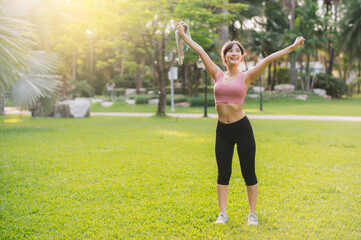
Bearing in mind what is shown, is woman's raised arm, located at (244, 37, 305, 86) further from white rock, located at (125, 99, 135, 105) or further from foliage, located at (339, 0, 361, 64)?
foliage, located at (339, 0, 361, 64)

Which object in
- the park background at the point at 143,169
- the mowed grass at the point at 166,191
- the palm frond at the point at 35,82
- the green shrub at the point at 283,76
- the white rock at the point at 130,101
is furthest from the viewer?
the green shrub at the point at 283,76

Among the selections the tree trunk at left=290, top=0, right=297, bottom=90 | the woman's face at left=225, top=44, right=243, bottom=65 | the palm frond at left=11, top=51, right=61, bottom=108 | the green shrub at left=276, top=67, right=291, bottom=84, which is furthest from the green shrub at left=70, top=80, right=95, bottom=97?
the woman's face at left=225, top=44, right=243, bottom=65

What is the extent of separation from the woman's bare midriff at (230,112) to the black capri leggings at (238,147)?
4cm

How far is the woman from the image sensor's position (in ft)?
11.9

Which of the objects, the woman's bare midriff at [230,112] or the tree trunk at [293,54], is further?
the tree trunk at [293,54]

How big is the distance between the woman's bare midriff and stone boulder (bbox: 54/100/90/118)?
15.4 m

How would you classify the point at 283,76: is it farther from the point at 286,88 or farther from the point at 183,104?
the point at 183,104

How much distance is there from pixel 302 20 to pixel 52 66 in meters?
27.9

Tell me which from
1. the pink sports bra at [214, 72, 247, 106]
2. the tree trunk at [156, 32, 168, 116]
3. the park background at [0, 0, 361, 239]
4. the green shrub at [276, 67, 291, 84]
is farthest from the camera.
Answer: the green shrub at [276, 67, 291, 84]

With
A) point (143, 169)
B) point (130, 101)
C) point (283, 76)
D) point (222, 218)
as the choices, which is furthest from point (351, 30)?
point (222, 218)

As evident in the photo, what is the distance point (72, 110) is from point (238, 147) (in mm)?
15685

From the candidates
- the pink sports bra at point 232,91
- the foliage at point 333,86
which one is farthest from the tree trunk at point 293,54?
the pink sports bra at point 232,91

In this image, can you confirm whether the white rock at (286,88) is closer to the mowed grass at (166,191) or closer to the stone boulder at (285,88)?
the stone boulder at (285,88)

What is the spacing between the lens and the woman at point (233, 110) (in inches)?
143
